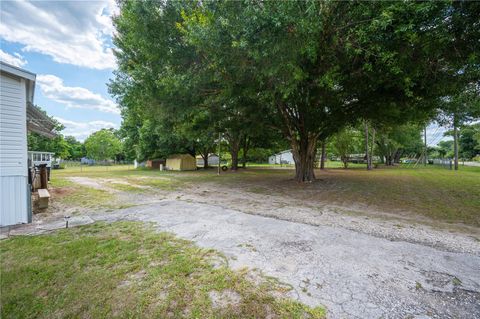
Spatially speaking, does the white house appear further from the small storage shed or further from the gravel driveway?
the small storage shed

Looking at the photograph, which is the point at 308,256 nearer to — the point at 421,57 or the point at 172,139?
the point at 421,57

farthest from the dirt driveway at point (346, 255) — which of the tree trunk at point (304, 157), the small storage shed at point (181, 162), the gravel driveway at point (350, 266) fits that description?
the small storage shed at point (181, 162)

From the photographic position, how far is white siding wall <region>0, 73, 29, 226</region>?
14.6 ft

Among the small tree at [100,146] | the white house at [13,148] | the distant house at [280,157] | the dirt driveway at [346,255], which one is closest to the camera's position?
the dirt driveway at [346,255]

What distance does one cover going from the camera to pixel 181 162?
22453 mm

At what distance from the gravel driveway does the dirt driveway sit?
1cm

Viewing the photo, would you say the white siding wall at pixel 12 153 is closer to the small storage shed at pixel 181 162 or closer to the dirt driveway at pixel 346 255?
the dirt driveway at pixel 346 255

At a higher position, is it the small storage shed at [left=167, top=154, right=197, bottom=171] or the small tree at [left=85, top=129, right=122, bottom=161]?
the small tree at [left=85, top=129, right=122, bottom=161]

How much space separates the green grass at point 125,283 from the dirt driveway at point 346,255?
0.36m

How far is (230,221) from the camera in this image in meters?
4.71

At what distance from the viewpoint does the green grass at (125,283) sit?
198cm

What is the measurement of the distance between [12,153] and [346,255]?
690cm

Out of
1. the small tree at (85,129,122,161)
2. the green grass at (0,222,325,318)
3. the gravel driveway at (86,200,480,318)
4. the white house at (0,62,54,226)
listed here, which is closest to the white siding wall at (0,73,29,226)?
the white house at (0,62,54,226)

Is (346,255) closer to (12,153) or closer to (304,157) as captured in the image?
(12,153)
